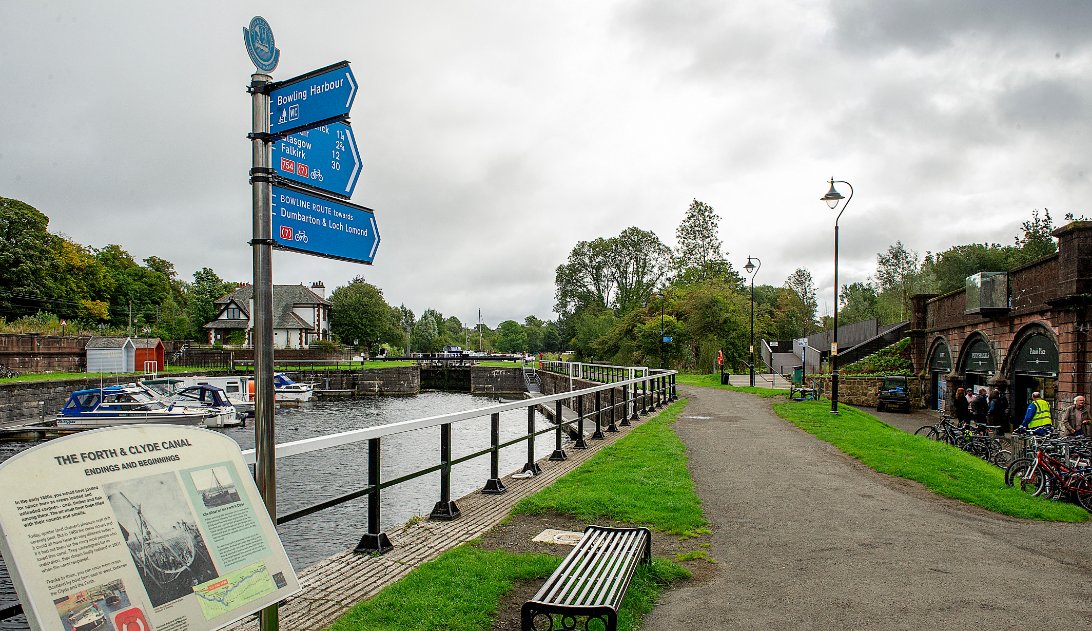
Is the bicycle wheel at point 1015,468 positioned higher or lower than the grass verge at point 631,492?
lower

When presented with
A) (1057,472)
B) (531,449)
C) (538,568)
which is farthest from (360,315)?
(538,568)

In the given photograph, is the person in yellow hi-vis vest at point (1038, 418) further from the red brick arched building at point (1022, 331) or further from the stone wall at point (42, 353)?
the stone wall at point (42, 353)

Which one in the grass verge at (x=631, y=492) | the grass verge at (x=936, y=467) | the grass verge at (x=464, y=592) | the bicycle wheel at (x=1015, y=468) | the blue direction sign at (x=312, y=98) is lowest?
the grass verge at (x=936, y=467)

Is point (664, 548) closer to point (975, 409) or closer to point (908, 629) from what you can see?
point (908, 629)

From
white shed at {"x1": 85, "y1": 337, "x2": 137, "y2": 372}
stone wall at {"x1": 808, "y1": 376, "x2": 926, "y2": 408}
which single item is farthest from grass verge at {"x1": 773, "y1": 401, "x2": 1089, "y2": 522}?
white shed at {"x1": 85, "y1": 337, "x2": 137, "y2": 372}

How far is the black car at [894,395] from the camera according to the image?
26.1 meters

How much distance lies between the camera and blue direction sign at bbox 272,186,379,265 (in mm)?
3537

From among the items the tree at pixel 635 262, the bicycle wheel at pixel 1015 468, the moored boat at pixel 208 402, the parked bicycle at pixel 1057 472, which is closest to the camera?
the parked bicycle at pixel 1057 472

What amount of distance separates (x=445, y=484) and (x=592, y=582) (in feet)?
9.40

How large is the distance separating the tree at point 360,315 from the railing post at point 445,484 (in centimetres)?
8039

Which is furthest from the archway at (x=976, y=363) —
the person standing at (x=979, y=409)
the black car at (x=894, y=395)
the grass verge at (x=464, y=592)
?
the grass verge at (x=464, y=592)

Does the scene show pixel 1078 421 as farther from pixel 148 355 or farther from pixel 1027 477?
pixel 148 355

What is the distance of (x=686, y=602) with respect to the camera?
4949 mm

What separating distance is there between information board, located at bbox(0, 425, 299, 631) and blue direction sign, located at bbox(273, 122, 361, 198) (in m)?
1.45
